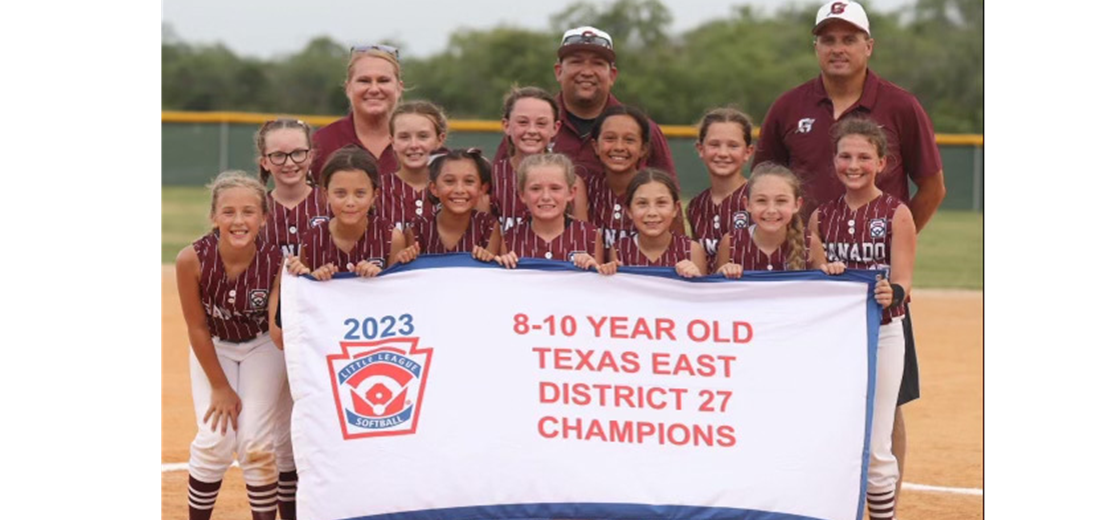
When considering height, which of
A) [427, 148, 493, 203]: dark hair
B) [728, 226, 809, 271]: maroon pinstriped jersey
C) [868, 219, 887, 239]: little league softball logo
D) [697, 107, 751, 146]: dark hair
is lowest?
[728, 226, 809, 271]: maroon pinstriped jersey

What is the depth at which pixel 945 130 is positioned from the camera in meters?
34.1

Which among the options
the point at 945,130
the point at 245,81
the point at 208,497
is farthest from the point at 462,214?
the point at 245,81

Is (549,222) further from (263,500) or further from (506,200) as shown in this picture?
(263,500)

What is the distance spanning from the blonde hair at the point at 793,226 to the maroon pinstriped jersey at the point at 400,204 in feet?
4.56

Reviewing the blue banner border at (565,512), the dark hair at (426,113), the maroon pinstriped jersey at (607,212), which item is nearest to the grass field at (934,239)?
the dark hair at (426,113)

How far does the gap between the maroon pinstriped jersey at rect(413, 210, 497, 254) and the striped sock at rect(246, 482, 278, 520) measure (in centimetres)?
115

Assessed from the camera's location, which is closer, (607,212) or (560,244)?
(560,244)

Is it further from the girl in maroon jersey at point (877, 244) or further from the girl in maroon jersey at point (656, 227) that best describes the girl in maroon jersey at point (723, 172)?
the girl in maroon jersey at point (877, 244)

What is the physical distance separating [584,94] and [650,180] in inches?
37.6

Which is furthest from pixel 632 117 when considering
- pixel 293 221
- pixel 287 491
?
pixel 287 491

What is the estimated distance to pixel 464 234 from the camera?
627 centimetres

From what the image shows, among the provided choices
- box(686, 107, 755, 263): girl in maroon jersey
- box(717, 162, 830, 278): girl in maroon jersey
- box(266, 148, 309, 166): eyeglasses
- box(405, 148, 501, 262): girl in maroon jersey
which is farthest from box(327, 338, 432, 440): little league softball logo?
box(686, 107, 755, 263): girl in maroon jersey

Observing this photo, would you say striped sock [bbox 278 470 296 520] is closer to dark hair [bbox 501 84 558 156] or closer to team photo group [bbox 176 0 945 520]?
team photo group [bbox 176 0 945 520]

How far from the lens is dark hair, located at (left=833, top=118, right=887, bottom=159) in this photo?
604 centimetres
